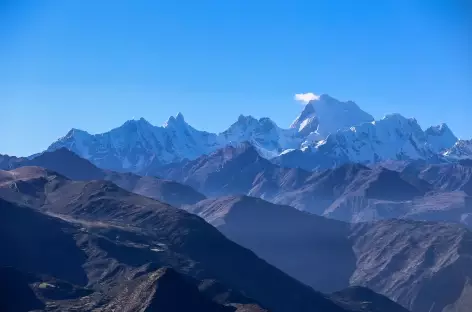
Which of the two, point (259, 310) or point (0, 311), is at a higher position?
point (259, 310)

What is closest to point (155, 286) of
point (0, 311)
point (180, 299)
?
point (180, 299)

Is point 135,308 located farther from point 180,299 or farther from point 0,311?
point 0,311

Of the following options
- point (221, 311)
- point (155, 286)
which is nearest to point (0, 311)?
point (155, 286)

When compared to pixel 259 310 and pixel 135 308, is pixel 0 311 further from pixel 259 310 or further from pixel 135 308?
pixel 259 310

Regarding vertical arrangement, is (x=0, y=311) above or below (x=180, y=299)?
below

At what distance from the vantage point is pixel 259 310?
639ft

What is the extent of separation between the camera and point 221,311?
199750mm

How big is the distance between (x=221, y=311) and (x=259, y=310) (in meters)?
10.9

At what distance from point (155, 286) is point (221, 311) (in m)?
18.1

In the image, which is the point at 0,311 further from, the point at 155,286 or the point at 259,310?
the point at 259,310

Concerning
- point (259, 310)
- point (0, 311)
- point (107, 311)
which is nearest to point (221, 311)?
point (259, 310)

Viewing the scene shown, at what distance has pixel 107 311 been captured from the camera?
199875 mm

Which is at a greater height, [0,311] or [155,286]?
[155,286]

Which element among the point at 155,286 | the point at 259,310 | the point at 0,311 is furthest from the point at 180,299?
the point at 0,311
